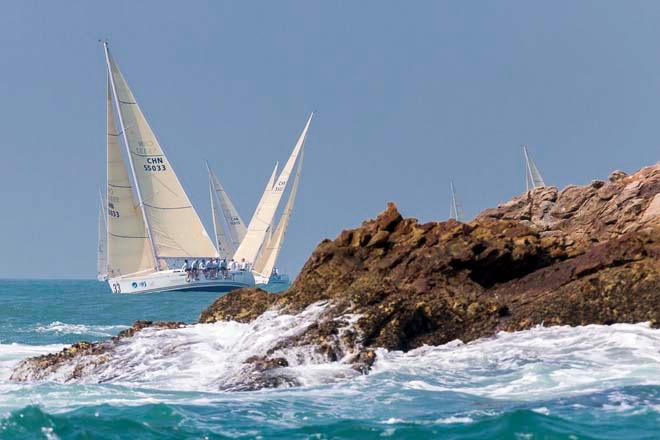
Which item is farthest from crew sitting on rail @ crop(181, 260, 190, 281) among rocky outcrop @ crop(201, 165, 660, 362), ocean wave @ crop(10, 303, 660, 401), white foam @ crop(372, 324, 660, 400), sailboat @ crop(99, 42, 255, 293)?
white foam @ crop(372, 324, 660, 400)

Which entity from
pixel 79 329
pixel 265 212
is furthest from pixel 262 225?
pixel 79 329

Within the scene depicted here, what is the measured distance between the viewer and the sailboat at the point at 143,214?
194 feet

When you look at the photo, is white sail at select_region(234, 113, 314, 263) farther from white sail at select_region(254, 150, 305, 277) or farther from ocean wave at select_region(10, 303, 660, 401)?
ocean wave at select_region(10, 303, 660, 401)

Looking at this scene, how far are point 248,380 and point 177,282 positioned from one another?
55051 millimetres

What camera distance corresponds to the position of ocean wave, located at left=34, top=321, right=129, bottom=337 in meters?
29.7

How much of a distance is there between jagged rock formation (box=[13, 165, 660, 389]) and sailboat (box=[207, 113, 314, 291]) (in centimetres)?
5318

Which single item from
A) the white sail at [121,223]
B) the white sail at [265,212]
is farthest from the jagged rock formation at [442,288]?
the white sail at [265,212]

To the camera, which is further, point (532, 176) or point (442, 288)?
point (532, 176)

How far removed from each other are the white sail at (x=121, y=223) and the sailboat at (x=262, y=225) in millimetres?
13617

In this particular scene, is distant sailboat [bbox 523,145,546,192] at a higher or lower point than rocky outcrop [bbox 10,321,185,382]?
higher

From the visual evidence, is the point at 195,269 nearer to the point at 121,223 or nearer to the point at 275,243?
the point at 121,223

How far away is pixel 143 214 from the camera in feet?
203

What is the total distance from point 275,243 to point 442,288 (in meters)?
65.6

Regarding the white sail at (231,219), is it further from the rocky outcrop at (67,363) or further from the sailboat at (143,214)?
the rocky outcrop at (67,363)
